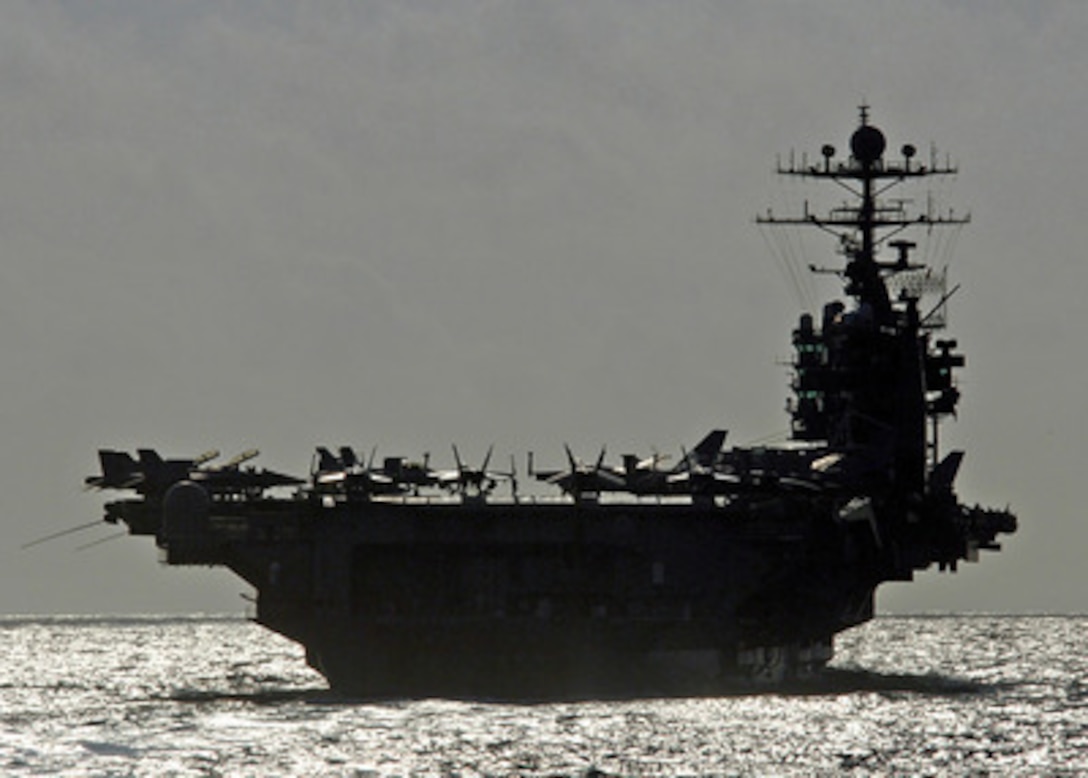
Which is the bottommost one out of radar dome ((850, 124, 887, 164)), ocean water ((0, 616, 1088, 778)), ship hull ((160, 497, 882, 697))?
ocean water ((0, 616, 1088, 778))

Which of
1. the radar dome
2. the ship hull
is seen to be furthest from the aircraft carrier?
the radar dome

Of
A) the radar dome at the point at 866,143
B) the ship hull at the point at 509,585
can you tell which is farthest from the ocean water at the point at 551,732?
the radar dome at the point at 866,143

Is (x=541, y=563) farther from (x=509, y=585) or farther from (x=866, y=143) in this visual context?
(x=866, y=143)

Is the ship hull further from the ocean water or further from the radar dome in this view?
the radar dome

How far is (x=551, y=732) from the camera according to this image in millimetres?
46906

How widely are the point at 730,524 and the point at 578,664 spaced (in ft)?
15.5

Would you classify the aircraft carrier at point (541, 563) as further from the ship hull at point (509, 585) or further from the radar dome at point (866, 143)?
the radar dome at point (866, 143)

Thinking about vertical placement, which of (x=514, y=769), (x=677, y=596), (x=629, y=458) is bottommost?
(x=514, y=769)

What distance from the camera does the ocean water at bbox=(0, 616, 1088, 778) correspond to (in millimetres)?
42125

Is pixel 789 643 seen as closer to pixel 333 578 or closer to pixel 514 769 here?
pixel 333 578

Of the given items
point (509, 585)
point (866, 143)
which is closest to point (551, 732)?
point (509, 585)

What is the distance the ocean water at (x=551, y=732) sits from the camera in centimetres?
4212

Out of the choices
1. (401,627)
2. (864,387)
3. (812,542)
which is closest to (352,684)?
(401,627)

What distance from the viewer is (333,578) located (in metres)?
54.6
